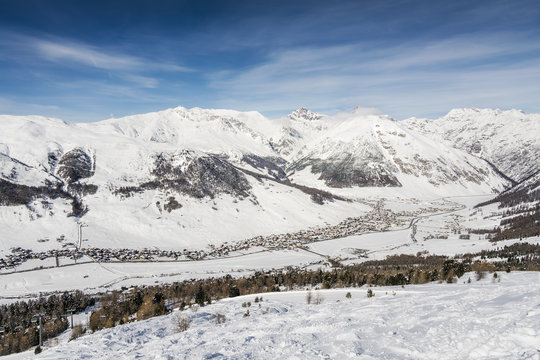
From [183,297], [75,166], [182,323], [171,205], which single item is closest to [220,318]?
[182,323]

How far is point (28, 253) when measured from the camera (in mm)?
108875

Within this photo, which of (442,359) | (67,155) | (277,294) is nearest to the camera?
(442,359)

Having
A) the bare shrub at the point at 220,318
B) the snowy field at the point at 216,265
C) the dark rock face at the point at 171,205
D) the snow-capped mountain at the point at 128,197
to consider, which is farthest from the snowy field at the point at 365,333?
the dark rock face at the point at 171,205

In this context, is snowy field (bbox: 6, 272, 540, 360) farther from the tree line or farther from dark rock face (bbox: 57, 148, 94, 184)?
dark rock face (bbox: 57, 148, 94, 184)

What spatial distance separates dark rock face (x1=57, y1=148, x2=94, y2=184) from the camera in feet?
532

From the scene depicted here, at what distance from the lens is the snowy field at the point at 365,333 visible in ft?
51.1

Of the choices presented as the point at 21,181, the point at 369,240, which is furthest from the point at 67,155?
the point at 369,240

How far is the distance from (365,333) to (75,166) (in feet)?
601

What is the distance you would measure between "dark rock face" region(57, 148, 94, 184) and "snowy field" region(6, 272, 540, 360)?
6214 inches

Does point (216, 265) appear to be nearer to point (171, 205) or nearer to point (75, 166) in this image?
point (171, 205)

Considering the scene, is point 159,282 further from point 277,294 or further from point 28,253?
point 277,294

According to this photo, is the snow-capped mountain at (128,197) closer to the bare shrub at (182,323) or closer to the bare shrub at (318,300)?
the bare shrub at (318,300)

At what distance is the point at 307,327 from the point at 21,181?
16824 centimetres

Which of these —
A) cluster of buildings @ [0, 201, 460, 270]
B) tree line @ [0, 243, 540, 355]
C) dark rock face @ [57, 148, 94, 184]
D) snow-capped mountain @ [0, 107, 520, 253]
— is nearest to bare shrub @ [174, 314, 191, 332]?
tree line @ [0, 243, 540, 355]
